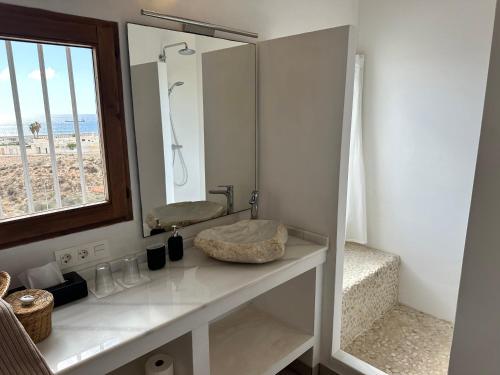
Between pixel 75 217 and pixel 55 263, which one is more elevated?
pixel 75 217

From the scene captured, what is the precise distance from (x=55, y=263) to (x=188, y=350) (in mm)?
615

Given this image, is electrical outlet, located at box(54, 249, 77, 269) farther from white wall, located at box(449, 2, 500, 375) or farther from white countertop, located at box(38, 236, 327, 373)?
white wall, located at box(449, 2, 500, 375)

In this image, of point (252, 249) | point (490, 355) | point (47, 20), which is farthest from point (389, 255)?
point (47, 20)

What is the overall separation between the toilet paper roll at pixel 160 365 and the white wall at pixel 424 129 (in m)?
1.94

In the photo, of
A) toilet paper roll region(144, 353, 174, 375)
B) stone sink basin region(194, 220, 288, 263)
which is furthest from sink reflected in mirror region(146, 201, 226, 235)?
toilet paper roll region(144, 353, 174, 375)

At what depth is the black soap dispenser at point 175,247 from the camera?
173 cm

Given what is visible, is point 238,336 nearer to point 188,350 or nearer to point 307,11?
point 188,350

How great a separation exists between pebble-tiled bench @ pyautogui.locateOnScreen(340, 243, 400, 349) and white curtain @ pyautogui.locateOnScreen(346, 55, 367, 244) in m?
0.20

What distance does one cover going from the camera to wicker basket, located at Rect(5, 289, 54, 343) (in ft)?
3.58

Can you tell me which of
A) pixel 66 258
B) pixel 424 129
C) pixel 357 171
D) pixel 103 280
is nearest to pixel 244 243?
pixel 103 280

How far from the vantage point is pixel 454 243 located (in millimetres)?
2453

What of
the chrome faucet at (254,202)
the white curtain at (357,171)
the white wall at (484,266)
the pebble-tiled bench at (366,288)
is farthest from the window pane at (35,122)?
the white curtain at (357,171)

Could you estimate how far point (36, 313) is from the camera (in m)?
1.10

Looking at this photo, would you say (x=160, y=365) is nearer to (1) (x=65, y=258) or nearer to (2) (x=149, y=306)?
(2) (x=149, y=306)
